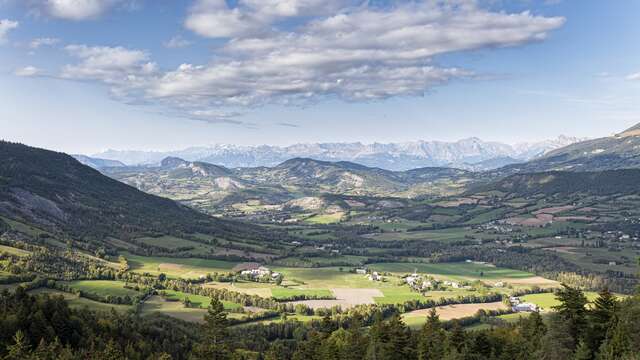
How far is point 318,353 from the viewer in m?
80.3

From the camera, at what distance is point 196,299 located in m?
158

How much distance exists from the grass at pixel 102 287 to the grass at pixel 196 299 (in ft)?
35.9

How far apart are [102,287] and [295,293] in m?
58.9

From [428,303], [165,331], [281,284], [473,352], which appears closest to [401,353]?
[473,352]

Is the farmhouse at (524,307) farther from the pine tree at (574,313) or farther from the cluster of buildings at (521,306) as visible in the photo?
the pine tree at (574,313)

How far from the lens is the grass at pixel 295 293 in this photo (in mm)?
169750

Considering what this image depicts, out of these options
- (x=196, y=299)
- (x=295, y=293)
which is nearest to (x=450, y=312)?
(x=295, y=293)

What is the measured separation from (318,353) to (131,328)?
43.3 m

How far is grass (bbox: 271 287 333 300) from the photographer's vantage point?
6683 inches

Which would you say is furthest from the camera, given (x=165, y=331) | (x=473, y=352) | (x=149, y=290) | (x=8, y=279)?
(x=149, y=290)

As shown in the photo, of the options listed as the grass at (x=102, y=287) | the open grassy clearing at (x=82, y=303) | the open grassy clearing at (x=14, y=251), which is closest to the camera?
the open grassy clearing at (x=82, y=303)

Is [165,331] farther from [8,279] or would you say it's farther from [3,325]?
[8,279]

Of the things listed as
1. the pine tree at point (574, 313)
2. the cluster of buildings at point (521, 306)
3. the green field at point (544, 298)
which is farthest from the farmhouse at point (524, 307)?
the pine tree at point (574, 313)

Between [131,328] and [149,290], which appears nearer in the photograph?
[131,328]
